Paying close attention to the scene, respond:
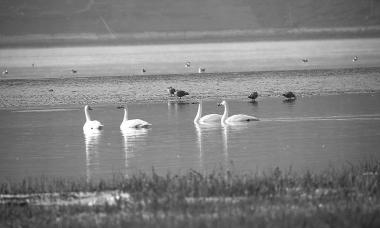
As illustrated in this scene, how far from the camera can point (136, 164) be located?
18172 mm

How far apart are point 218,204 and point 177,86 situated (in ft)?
102

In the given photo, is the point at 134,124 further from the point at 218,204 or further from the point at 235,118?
the point at 218,204

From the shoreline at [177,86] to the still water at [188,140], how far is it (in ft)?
12.8

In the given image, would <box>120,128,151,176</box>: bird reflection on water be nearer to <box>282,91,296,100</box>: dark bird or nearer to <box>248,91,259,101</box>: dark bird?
<box>248,91,259,101</box>: dark bird

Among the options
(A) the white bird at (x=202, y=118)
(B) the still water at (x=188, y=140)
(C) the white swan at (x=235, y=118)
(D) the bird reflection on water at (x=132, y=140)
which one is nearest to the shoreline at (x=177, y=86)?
(B) the still water at (x=188, y=140)

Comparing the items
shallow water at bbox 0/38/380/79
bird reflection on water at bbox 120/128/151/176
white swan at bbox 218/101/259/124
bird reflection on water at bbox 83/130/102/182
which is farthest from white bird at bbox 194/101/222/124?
shallow water at bbox 0/38/380/79

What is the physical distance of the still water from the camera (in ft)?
58.5

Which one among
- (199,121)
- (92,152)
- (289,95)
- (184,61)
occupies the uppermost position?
(184,61)

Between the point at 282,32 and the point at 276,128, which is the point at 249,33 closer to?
the point at 282,32

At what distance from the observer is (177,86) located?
1700 inches

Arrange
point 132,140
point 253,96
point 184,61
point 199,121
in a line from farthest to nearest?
point 184,61, point 253,96, point 199,121, point 132,140

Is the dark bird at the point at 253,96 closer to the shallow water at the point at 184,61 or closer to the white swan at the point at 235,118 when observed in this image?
the white swan at the point at 235,118

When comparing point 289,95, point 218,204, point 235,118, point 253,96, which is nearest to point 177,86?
point 253,96

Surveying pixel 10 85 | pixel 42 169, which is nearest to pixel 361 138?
pixel 42 169
